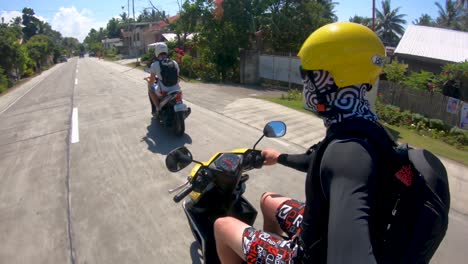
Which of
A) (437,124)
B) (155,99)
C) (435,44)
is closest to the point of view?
(155,99)

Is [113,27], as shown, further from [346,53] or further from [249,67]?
[346,53]

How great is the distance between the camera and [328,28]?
155 centimetres

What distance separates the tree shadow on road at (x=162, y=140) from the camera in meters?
6.06

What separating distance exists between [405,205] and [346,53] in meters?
0.71

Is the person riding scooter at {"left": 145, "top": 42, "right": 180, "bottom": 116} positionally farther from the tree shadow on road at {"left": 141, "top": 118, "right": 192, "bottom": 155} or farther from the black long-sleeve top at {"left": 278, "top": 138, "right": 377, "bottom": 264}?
the black long-sleeve top at {"left": 278, "top": 138, "right": 377, "bottom": 264}

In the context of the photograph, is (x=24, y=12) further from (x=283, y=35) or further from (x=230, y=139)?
(x=230, y=139)

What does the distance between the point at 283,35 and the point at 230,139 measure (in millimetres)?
13989

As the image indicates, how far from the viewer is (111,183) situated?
4699 mm

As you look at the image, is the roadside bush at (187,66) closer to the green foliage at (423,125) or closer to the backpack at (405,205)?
the green foliage at (423,125)

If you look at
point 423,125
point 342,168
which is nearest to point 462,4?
point 423,125

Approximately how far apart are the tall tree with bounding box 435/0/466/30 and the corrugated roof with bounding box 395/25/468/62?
2810 cm

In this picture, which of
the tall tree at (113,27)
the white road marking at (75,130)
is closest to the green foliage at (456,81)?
the white road marking at (75,130)

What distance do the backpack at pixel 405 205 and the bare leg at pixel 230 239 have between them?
32.5 inches

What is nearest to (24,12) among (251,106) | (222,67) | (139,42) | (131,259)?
(139,42)
